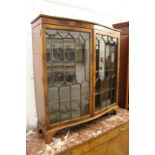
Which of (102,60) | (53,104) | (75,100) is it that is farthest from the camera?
(102,60)

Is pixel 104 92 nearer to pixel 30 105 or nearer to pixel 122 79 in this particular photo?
pixel 122 79

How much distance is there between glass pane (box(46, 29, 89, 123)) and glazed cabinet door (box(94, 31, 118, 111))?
16cm

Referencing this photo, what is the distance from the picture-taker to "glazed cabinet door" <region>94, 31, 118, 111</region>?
1.56 m

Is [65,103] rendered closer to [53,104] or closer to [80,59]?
[53,104]

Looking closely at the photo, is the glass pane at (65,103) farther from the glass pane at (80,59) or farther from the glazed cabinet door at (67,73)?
the glass pane at (80,59)

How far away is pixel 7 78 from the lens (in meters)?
0.45

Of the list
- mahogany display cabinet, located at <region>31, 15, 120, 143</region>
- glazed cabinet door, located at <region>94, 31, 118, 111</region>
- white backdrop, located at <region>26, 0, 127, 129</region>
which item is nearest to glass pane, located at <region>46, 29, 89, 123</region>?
mahogany display cabinet, located at <region>31, 15, 120, 143</region>

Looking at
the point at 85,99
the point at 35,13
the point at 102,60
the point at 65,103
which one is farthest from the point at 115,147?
the point at 35,13

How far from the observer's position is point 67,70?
132 cm

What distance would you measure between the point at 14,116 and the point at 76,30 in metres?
1.01

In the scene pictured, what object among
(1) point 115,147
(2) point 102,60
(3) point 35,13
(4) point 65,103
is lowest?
(1) point 115,147

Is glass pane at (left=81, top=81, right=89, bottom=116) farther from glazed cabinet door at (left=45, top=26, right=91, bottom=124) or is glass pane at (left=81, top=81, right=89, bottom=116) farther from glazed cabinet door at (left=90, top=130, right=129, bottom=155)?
glazed cabinet door at (left=90, top=130, right=129, bottom=155)

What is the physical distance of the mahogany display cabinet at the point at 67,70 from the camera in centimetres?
120
